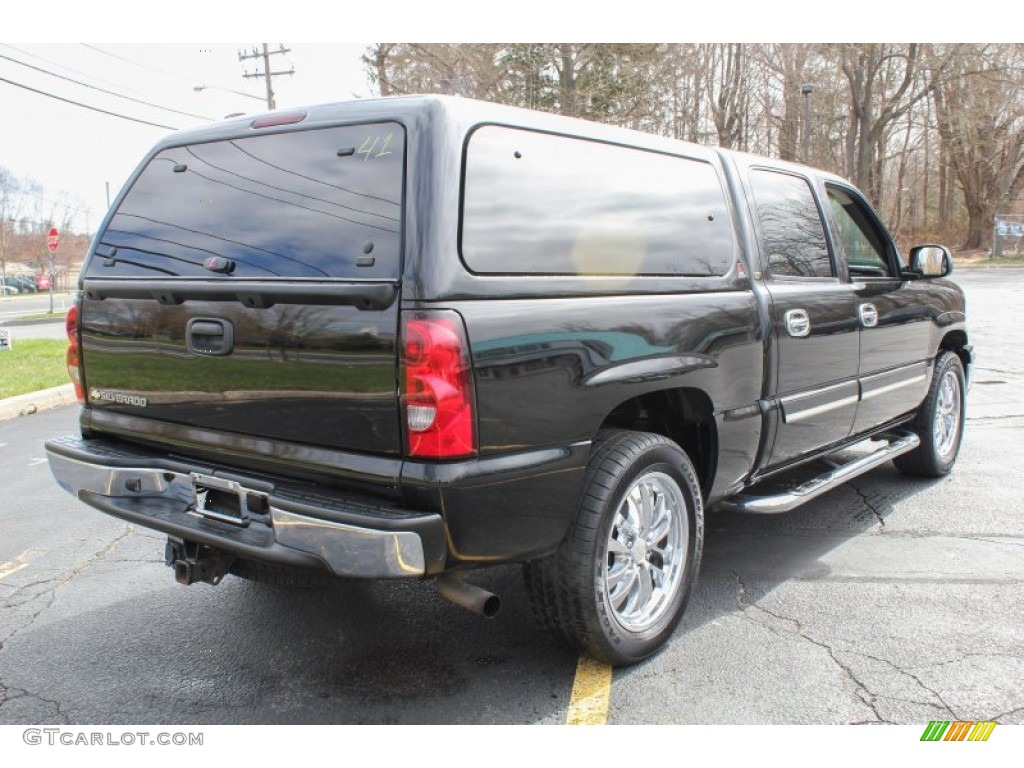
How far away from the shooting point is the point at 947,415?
5.73 meters

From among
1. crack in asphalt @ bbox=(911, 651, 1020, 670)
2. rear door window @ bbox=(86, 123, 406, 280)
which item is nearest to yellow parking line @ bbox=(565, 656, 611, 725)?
crack in asphalt @ bbox=(911, 651, 1020, 670)

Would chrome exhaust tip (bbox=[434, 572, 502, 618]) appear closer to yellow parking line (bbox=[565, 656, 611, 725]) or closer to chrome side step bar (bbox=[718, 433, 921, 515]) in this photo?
yellow parking line (bbox=[565, 656, 611, 725])

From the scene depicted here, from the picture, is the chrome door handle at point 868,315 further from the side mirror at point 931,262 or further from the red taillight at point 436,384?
the red taillight at point 436,384

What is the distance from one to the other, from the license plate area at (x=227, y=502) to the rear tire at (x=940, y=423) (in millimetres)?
4413

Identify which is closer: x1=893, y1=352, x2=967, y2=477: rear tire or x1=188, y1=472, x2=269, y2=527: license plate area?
x1=188, y1=472, x2=269, y2=527: license plate area

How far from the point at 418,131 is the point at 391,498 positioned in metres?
1.12

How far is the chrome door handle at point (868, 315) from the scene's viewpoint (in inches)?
174

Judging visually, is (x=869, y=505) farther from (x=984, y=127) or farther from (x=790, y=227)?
(x=984, y=127)

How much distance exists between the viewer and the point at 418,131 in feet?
8.34

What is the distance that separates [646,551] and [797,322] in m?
1.45

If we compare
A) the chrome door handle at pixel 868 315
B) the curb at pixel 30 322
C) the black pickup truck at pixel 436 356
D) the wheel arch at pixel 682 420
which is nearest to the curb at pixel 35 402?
the black pickup truck at pixel 436 356

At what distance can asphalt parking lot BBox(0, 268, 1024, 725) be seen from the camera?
110 inches

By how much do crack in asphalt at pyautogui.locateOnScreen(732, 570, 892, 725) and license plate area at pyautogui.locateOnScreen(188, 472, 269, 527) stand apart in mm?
2050

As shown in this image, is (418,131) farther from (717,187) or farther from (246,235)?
(717,187)
